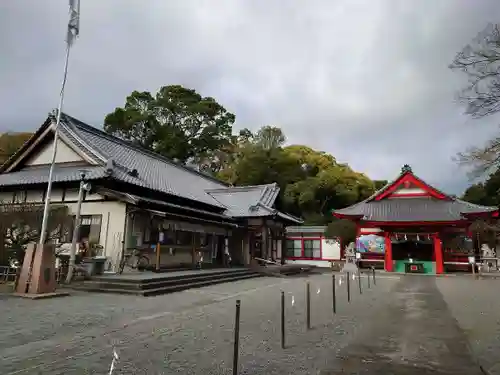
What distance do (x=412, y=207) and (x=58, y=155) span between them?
77.4ft

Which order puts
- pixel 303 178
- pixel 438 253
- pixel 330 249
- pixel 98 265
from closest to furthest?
pixel 98 265
pixel 438 253
pixel 330 249
pixel 303 178

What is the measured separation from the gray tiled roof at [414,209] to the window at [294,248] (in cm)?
687

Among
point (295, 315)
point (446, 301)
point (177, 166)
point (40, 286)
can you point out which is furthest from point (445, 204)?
point (40, 286)

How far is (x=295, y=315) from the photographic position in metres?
8.38

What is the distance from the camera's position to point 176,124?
47.7 meters

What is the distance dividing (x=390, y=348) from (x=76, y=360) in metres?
4.62

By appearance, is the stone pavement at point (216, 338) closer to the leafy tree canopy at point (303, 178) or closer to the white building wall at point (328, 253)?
the white building wall at point (328, 253)

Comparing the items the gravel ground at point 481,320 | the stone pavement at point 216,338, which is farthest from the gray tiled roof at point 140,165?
the gravel ground at point 481,320

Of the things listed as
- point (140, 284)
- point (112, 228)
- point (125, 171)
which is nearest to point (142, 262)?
point (112, 228)

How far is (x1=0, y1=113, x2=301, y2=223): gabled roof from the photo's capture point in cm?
1595

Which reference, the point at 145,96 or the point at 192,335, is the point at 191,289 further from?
the point at 145,96

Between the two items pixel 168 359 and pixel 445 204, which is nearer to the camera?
pixel 168 359

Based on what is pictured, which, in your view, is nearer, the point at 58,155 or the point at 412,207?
the point at 58,155

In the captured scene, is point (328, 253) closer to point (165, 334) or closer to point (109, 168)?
point (109, 168)
